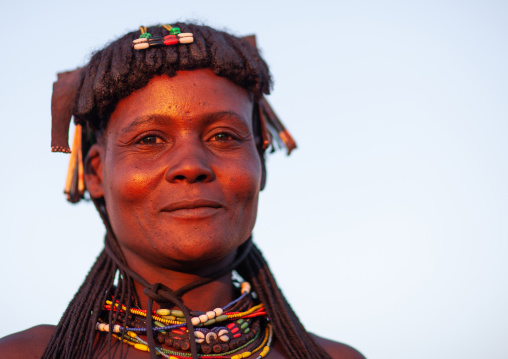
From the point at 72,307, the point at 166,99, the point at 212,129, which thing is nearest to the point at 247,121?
the point at 212,129

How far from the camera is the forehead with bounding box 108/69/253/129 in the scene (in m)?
3.27

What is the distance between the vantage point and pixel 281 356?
3.48 m

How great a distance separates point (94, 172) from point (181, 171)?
85 centimetres

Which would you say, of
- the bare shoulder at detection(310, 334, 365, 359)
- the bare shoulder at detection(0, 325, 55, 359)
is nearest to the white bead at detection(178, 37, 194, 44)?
the bare shoulder at detection(0, 325, 55, 359)

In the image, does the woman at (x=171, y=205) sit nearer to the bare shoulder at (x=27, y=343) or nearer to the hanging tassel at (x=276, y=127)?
the bare shoulder at (x=27, y=343)

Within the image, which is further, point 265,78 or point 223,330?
point 265,78

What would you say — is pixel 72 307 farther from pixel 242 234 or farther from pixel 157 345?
pixel 242 234

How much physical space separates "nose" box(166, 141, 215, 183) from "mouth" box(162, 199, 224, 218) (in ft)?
0.36

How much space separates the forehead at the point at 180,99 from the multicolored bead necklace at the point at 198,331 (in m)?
0.99

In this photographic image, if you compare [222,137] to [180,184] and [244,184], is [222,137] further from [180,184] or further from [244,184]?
[180,184]

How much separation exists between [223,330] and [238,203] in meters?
0.65

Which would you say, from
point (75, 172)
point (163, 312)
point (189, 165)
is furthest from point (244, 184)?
point (75, 172)

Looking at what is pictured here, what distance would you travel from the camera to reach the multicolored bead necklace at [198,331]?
10.3ft

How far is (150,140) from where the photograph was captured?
3332 millimetres
